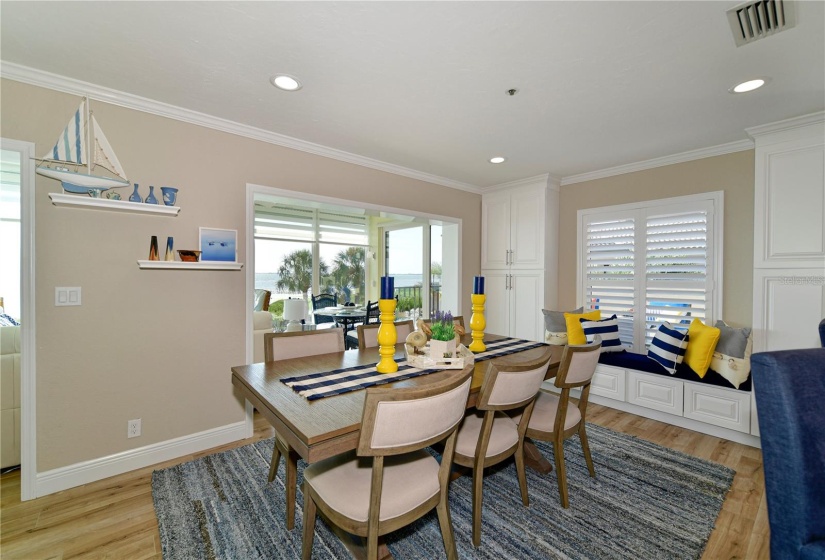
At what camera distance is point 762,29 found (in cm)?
172

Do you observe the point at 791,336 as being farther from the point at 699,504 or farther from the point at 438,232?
the point at 438,232

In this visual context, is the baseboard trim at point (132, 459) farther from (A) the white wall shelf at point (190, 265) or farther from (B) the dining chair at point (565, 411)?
(B) the dining chair at point (565, 411)

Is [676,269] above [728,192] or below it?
below

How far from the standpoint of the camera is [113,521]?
1952mm

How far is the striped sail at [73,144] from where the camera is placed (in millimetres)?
2090

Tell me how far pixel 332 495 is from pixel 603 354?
3252 mm

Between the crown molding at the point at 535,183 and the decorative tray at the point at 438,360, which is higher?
the crown molding at the point at 535,183

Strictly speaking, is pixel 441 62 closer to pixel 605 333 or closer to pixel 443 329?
pixel 443 329

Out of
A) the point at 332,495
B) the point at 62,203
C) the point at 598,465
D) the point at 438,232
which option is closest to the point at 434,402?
the point at 332,495

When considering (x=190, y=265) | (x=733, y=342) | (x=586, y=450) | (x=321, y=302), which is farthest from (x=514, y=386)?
(x=321, y=302)

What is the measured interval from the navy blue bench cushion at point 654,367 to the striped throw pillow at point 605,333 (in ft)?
0.23

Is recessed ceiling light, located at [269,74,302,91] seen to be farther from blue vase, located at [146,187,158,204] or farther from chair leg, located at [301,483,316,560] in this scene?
chair leg, located at [301,483,316,560]

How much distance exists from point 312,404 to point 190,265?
175cm

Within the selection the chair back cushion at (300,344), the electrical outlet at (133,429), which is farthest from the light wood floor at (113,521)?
the chair back cushion at (300,344)
